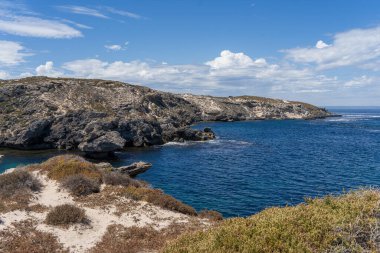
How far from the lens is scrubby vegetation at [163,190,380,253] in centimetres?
1089

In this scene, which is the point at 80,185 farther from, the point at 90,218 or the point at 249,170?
the point at 249,170

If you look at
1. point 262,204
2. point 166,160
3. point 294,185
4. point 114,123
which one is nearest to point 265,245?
point 262,204

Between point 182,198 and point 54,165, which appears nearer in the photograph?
point 54,165

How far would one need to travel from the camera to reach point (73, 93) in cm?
10875

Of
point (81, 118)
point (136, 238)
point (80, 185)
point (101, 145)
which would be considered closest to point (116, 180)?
point (80, 185)

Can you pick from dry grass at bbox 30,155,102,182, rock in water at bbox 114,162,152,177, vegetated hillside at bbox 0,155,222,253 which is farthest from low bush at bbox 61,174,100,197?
rock in water at bbox 114,162,152,177

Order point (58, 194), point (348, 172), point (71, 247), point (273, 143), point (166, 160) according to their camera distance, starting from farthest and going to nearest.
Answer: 1. point (273, 143)
2. point (166, 160)
3. point (348, 172)
4. point (58, 194)
5. point (71, 247)

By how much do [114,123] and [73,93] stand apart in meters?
32.3

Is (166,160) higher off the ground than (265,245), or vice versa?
(265,245)

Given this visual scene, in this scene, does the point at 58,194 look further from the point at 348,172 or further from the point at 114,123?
the point at 114,123

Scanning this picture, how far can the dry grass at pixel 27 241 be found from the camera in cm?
1866

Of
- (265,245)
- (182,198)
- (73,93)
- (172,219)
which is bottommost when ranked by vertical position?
(182,198)

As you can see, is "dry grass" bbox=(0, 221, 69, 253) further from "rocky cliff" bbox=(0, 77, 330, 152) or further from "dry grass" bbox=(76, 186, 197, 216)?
"rocky cliff" bbox=(0, 77, 330, 152)

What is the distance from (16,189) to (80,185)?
16.7ft
